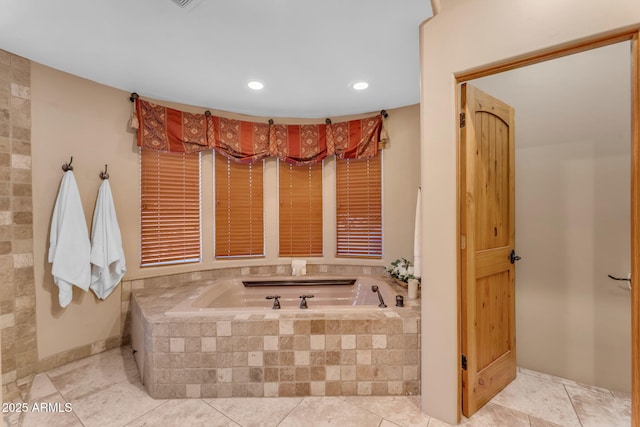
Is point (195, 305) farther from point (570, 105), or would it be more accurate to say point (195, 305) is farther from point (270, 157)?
Answer: point (570, 105)

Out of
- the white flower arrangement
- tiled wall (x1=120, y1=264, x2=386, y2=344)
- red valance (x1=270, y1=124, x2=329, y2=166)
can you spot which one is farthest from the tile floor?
red valance (x1=270, y1=124, x2=329, y2=166)

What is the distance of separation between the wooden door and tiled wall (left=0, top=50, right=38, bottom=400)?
3031 mm

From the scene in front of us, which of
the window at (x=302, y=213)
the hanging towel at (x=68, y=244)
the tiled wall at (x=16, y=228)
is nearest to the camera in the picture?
the tiled wall at (x=16, y=228)

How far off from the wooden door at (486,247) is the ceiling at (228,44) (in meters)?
0.72

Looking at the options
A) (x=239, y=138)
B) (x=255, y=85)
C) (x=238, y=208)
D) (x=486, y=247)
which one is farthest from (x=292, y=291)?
(x=255, y=85)

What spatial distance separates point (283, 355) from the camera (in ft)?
6.43

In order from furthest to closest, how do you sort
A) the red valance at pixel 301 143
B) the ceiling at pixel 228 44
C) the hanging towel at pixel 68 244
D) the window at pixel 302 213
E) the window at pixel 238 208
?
the window at pixel 302 213 < the red valance at pixel 301 143 < the window at pixel 238 208 < the hanging towel at pixel 68 244 < the ceiling at pixel 228 44

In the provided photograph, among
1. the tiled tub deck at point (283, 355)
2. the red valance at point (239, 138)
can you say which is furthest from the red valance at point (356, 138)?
the tiled tub deck at point (283, 355)

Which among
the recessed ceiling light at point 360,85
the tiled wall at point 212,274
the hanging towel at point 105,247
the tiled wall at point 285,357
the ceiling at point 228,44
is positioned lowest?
the tiled wall at point 285,357

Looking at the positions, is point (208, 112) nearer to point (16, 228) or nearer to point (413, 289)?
point (16, 228)

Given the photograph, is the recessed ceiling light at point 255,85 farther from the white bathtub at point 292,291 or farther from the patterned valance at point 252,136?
the white bathtub at point 292,291

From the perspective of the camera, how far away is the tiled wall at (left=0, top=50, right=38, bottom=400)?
2.11 meters

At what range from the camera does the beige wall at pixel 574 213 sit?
1.97 m

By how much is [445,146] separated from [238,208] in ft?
7.42
